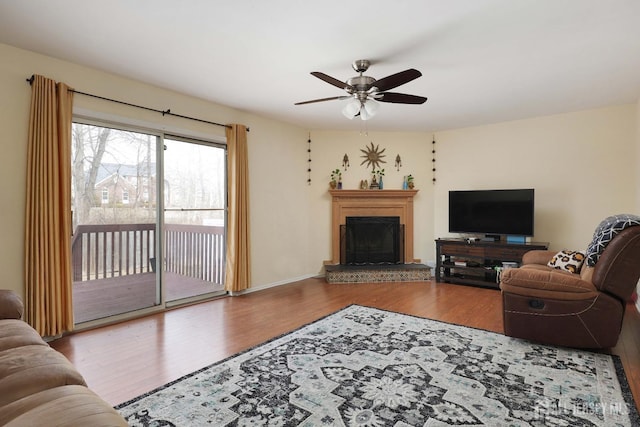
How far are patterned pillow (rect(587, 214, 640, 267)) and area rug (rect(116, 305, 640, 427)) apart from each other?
780 mm

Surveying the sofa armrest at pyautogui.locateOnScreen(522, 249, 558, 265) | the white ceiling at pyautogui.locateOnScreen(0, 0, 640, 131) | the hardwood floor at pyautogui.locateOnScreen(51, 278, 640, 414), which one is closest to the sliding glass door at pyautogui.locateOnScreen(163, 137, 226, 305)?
the hardwood floor at pyautogui.locateOnScreen(51, 278, 640, 414)

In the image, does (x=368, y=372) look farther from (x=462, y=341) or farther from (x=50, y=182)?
(x=50, y=182)

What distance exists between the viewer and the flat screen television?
4.85 m

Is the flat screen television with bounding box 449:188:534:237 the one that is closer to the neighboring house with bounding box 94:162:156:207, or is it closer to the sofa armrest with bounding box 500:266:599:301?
the sofa armrest with bounding box 500:266:599:301

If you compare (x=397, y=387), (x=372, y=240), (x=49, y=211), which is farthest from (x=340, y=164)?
(x=397, y=387)

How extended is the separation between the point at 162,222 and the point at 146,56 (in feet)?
5.81

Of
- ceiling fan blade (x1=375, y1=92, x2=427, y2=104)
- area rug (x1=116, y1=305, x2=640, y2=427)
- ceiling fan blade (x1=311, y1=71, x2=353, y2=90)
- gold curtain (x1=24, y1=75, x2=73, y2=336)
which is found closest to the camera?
area rug (x1=116, y1=305, x2=640, y2=427)

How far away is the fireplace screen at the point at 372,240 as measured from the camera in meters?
5.95

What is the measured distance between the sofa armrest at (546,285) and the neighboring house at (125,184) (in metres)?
3.79

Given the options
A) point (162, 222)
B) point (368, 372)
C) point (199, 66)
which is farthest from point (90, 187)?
point (368, 372)

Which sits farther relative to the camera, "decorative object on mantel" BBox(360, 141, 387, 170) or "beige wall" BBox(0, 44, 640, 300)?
"decorative object on mantel" BBox(360, 141, 387, 170)

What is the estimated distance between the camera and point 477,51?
115 inches

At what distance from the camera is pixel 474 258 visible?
5188 millimetres

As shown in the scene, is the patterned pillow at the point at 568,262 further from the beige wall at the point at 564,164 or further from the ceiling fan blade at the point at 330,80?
the ceiling fan blade at the point at 330,80
